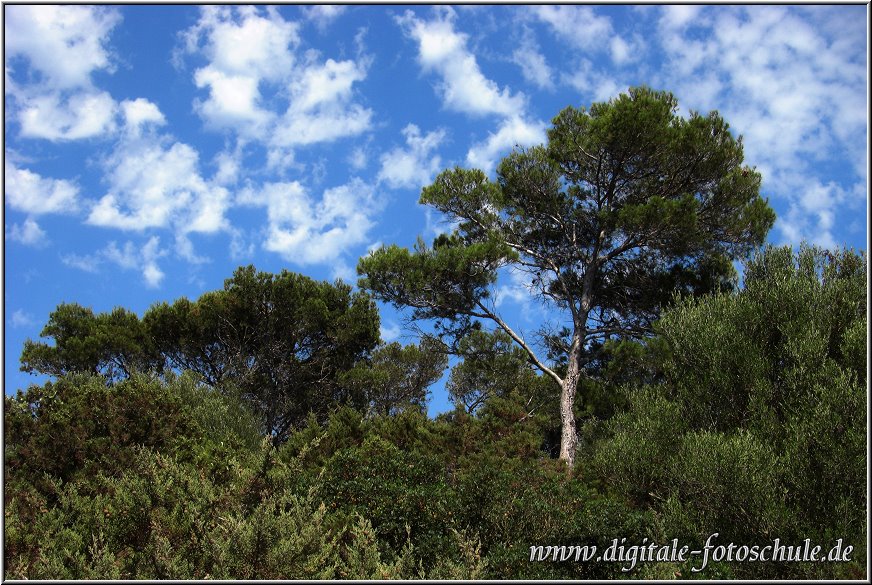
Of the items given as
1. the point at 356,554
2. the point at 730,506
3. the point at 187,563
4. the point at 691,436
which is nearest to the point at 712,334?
the point at 691,436

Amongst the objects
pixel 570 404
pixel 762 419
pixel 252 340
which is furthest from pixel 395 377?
pixel 762 419

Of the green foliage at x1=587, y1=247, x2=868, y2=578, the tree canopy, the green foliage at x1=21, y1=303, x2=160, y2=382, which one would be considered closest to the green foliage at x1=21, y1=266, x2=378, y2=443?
the green foliage at x1=21, y1=303, x2=160, y2=382

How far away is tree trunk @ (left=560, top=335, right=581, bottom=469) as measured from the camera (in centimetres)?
2156

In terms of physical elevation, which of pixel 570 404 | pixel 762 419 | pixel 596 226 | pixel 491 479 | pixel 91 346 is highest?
pixel 596 226

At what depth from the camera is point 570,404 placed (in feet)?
73.5

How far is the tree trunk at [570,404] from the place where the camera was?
70.7 feet

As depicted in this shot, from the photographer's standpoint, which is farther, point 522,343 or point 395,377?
point 395,377

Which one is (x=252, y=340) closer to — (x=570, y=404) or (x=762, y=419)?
(x=570, y=404)

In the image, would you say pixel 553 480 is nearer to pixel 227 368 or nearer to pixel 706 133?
pixel 706 133

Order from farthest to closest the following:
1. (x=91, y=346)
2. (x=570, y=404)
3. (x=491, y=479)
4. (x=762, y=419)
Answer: (x=91, y=346) → (x=570, y=404) → (x=762, y=419) → (x=491, y=479)

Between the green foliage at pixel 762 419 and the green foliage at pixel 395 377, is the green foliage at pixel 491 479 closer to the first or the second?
the green foliage at pixel 762 419

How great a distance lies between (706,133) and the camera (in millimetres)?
21984

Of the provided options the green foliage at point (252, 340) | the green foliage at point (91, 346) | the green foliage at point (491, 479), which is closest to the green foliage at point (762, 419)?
the green foliage at point (491, 479)

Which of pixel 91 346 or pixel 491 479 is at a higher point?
pixel 91 346
